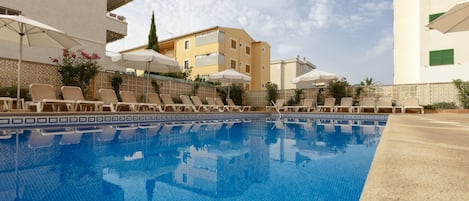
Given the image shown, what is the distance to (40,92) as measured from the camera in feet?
23.2

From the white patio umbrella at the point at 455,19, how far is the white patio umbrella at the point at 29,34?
8593 mm

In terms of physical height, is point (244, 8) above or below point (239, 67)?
above

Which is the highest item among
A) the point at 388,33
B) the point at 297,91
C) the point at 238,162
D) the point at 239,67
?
the point at 388,33

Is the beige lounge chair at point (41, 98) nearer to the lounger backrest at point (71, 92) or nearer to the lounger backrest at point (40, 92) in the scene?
the lounger backrest at point (40, 92)

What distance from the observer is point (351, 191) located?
1959 millimetres

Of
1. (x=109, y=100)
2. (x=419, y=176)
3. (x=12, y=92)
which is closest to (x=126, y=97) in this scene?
(x=109, y=100)

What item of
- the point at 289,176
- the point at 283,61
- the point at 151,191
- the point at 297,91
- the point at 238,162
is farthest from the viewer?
the point at 283,61

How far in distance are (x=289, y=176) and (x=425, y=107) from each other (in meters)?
12.4

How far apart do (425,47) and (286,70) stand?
54.6 feet

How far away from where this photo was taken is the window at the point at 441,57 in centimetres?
1497

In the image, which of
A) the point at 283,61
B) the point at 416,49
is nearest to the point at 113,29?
the point at 416,49

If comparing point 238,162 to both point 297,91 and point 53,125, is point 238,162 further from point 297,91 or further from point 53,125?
point 297,91

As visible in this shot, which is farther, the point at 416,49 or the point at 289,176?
the point at 416,49

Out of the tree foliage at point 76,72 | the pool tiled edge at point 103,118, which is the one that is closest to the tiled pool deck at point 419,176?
the pool tiled edge at point 103,118
